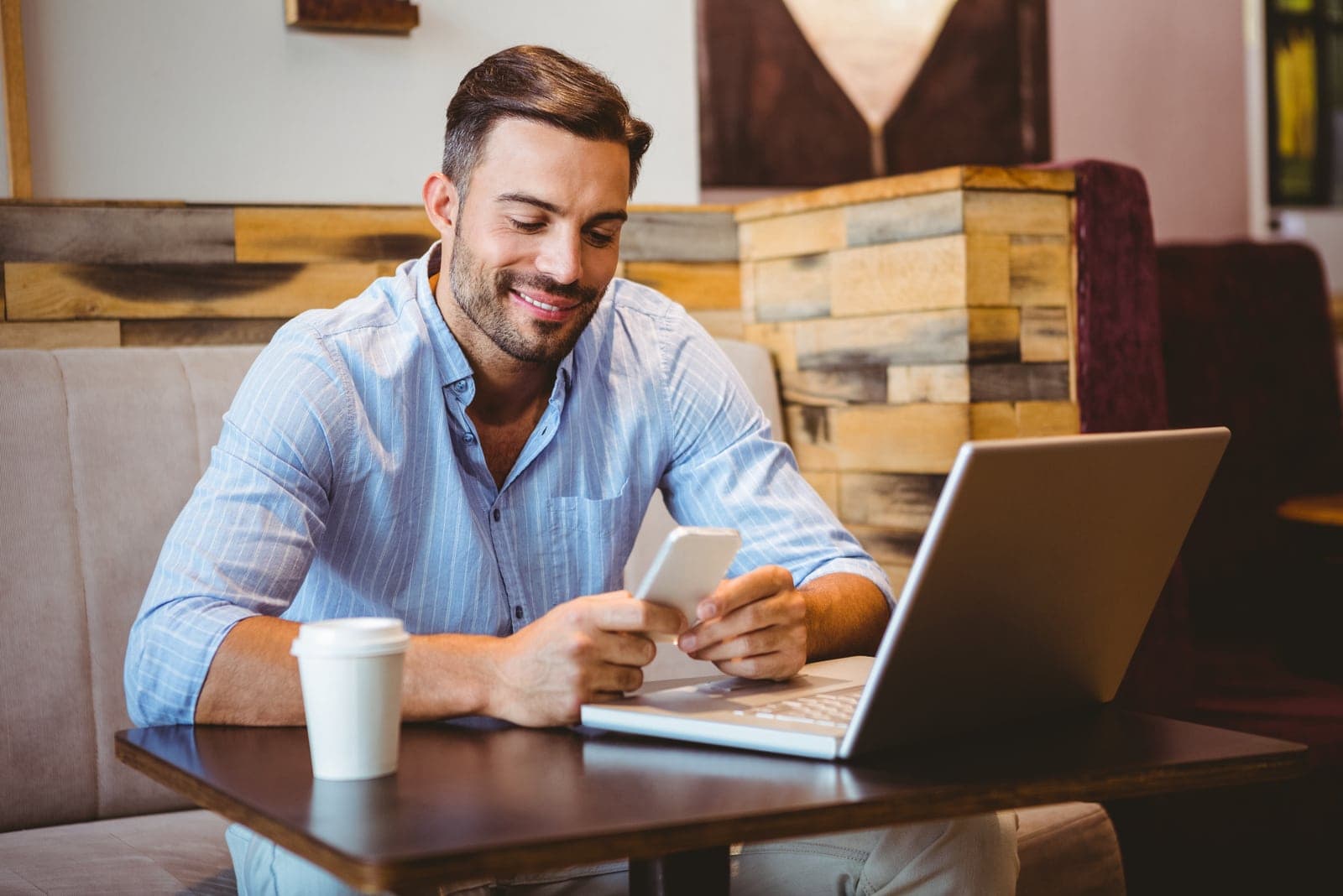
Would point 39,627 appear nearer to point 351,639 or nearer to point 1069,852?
point 351,639

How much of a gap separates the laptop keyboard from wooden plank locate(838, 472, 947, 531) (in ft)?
3.60

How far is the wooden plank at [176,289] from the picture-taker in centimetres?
204

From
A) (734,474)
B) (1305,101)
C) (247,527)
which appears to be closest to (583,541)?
(734,474)

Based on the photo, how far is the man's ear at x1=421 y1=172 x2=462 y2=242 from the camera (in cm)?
165

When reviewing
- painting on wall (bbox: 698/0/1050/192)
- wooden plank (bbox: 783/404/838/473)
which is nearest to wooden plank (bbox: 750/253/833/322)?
wooden plank (bbox: 783/404/838/473)

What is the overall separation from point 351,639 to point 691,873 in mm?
292

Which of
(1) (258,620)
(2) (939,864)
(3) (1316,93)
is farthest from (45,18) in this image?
(3) (1316,93)

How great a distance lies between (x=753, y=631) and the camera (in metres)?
1.24

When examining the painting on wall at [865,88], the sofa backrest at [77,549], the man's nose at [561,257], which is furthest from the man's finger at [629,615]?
the painting on wall at [865,88]

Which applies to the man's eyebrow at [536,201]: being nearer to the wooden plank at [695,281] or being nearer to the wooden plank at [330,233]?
the wooden plank at [330,233]

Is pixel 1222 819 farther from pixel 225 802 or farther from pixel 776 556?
pixel 225 802

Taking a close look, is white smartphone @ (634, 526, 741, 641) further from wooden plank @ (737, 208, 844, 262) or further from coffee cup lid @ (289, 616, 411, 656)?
wooden plank @ (737, 208, 844, 262)

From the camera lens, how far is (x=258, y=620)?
4.04ft

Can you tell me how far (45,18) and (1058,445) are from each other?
1.70m
